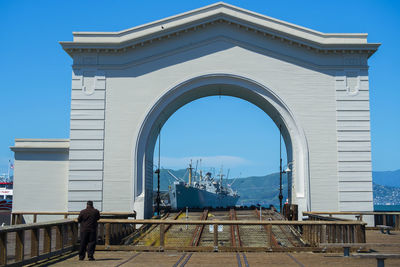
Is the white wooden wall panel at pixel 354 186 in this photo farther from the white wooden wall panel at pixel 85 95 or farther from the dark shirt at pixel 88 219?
the dark shirt at pixel 88 219

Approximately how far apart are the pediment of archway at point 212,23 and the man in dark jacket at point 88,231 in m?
16.0

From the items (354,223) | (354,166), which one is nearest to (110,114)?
(354,166)

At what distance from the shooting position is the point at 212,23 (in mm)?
29859

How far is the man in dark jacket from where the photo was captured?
14564 millimetres

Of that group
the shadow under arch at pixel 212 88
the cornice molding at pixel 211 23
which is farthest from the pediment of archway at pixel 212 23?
the shadow under arch at pixel 212 88

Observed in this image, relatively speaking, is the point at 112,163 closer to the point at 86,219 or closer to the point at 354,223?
the point at 86,219

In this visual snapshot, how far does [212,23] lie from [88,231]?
1805cm

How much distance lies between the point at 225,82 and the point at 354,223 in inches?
588

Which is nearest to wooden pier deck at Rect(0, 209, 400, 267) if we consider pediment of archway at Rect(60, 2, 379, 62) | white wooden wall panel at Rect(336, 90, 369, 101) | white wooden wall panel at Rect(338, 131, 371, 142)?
white wooden wall panel at Rect(338, 131, 371, 142)

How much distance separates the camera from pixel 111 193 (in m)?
28.8

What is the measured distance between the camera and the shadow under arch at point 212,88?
2878cm

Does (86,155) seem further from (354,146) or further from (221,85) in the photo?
(354,146)

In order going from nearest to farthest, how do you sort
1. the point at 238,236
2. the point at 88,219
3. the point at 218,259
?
the point at 218,259, the point at 88,219, the point at 238,236

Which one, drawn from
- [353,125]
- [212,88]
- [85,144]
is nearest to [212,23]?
[212,88]
